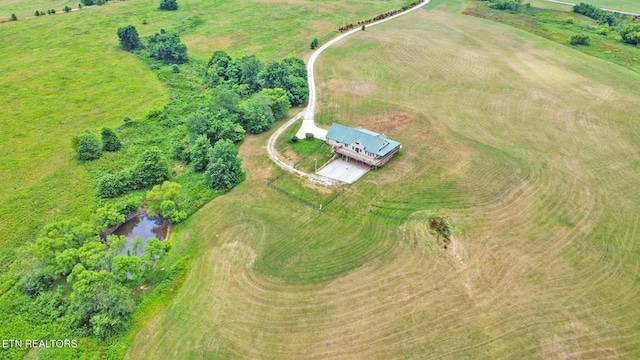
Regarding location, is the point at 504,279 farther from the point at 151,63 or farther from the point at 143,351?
the point at 151,63

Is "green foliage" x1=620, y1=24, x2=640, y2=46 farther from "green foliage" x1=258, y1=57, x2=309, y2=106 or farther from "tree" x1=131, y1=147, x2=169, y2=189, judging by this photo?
"tree" x1=131, y1=147, x2=169, y2=189

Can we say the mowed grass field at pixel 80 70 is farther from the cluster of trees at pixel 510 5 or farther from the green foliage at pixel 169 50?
the cluster of trees at pixel 510 5

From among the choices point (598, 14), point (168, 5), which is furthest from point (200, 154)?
point (598, 14)

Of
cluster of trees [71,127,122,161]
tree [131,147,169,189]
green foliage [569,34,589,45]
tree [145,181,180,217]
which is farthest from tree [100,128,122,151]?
green foliage [569,34,589,45]

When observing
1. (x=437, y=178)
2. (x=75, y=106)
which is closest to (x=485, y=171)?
(x=437, y=178)

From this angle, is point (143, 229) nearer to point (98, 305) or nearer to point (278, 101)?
point (98, 305)

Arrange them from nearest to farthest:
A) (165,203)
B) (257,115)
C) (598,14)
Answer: (165,203)
(257,115)
(598,14)
